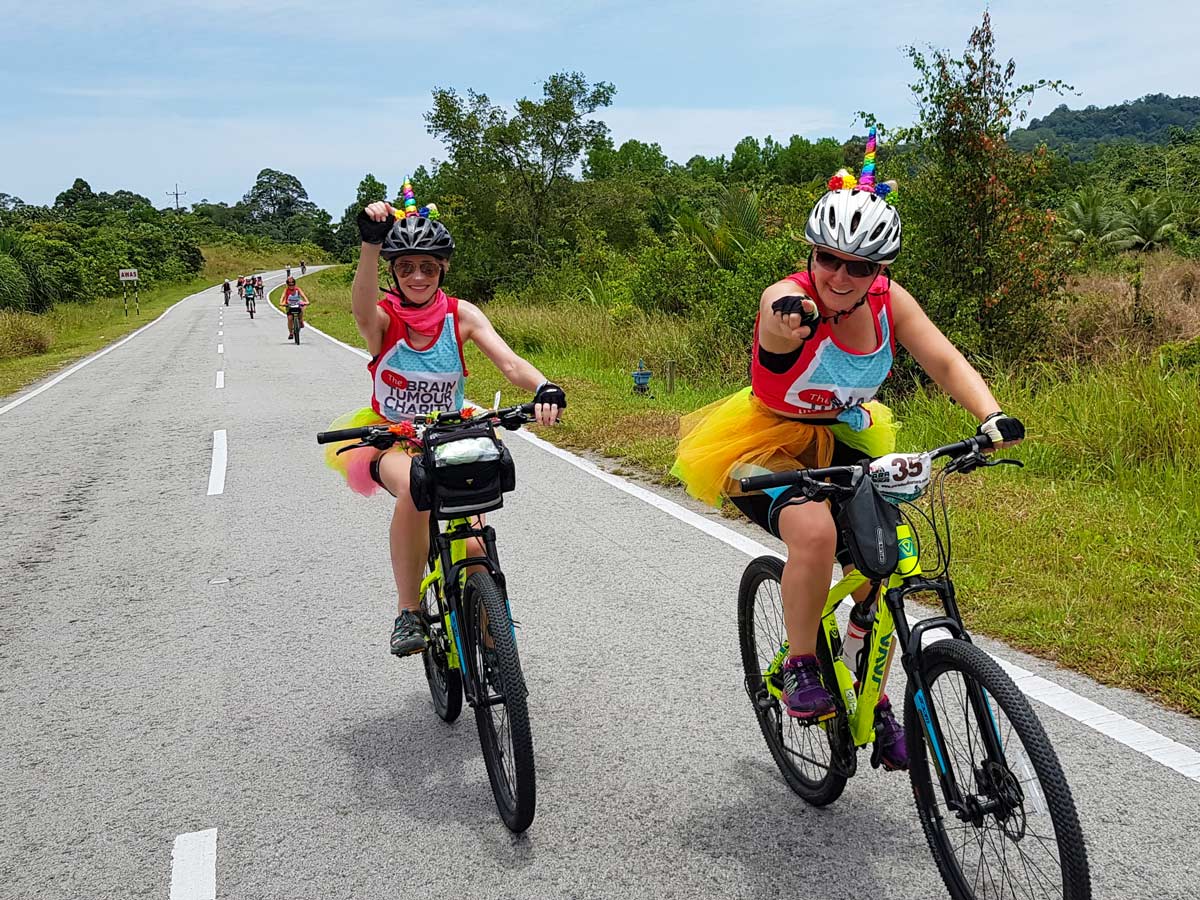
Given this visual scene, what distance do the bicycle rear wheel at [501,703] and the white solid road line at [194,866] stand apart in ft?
2.99

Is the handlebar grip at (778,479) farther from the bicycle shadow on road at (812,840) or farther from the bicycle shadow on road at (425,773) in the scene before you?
the bicycle shadow on road at (425,773)

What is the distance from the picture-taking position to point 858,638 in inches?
117

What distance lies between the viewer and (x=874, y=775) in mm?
3484

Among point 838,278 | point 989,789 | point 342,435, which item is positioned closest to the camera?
Result: point 989,789

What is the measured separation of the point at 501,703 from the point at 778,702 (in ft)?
3.20

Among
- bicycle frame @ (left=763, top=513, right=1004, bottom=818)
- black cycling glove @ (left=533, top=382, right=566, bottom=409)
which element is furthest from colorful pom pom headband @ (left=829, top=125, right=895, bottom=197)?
black cycling glove @ (left=533, top=382, right=566, bottom=409)

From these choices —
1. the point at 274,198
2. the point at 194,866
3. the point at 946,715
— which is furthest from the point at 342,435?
the point at 274,198

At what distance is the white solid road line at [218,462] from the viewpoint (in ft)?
28.6

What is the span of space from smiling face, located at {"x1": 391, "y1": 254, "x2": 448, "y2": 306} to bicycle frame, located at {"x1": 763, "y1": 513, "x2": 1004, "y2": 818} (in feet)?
6.14

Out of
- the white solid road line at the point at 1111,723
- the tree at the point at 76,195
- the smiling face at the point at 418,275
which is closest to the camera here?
the white solid road line at the point at 1111,723

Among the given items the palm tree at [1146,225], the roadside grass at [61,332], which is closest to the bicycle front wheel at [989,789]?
the roadside grass at [61,332]

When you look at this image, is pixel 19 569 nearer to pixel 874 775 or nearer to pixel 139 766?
pixel 139 766

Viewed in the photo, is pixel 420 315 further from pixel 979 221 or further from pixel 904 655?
pixel 979 221

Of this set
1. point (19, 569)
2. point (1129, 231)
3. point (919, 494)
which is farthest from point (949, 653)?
point (1129, 231)
